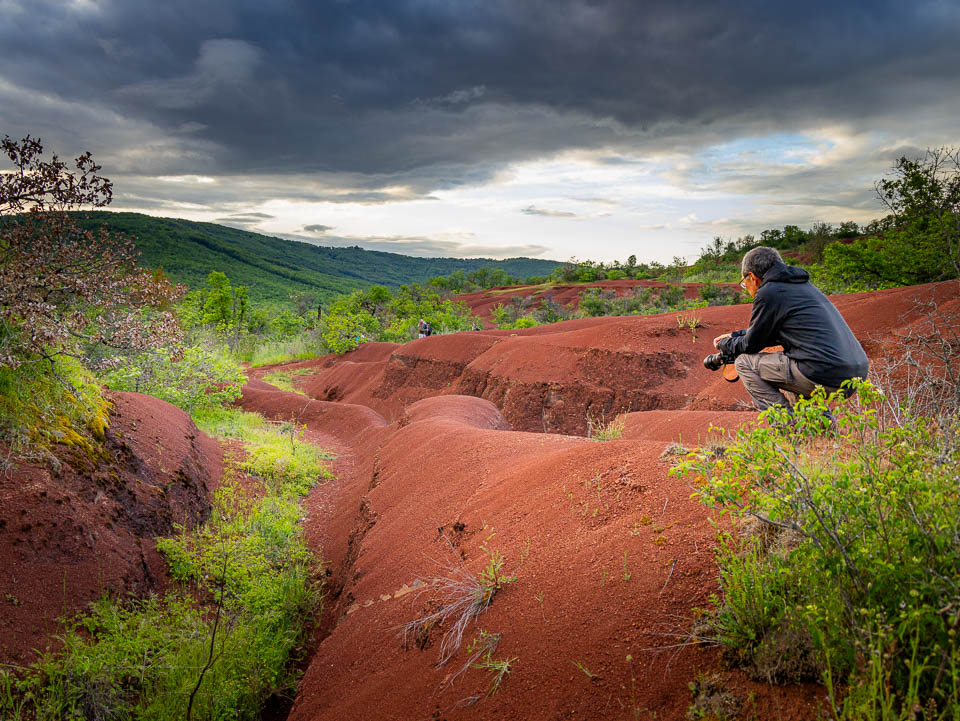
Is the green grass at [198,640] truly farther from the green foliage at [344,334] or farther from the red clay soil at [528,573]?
the green foliage at [344,334]

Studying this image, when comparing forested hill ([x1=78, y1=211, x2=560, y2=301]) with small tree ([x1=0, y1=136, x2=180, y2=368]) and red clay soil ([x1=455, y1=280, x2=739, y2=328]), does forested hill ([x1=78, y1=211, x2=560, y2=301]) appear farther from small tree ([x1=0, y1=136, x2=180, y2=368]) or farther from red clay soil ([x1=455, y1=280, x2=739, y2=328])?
small tree ([x1=0, y1=136, x2=180, y2=368])

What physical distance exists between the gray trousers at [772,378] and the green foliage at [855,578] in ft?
7.94

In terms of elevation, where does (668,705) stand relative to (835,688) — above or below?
below

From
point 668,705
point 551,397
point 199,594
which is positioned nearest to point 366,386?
point 551,397

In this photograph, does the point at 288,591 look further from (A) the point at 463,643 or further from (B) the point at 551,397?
(B) the point at 551,397

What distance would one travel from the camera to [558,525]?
145 inches

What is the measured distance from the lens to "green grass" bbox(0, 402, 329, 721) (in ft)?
11.0

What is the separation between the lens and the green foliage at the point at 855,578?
157 cm

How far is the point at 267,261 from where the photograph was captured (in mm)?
118688

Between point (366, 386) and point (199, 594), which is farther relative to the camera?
point (366, 386)

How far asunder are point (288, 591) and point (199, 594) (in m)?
0.84

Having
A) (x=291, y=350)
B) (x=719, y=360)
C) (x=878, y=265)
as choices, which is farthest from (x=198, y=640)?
(x=291, y=350)

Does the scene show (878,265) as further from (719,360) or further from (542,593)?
(542,593)

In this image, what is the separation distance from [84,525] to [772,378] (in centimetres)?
634
